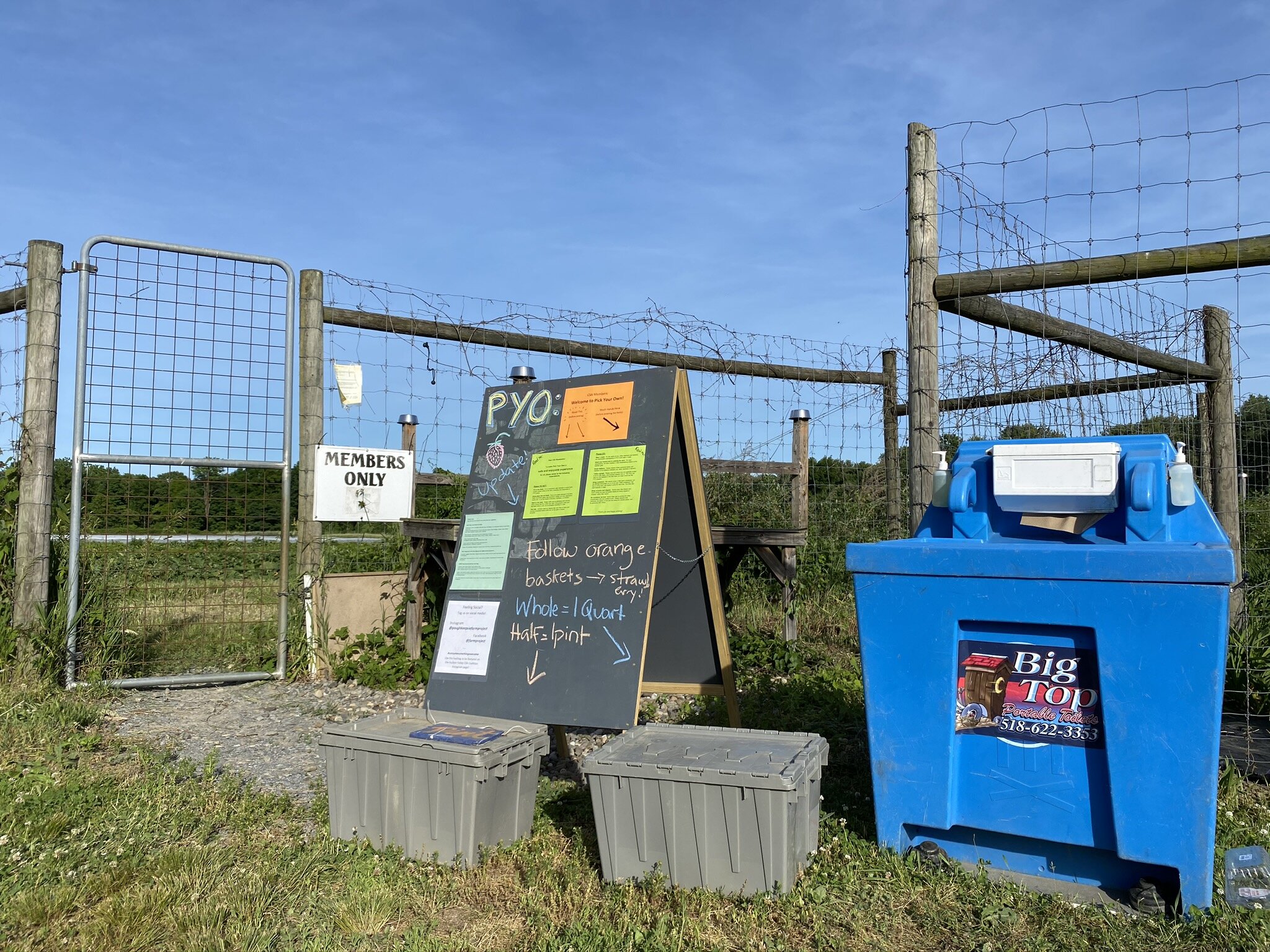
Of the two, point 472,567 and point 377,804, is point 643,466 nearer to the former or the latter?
point 472,567

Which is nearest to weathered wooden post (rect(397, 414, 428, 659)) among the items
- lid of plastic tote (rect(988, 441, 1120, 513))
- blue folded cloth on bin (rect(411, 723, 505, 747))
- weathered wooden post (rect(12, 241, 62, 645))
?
weathered wooden post (rect(12, 241, 62, 645))

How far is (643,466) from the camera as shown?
12.7 ft

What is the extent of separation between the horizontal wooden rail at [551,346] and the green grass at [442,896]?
3272 millimetres

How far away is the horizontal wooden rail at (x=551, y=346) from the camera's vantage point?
6.15 meters

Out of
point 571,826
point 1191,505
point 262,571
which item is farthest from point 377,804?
point 262,571

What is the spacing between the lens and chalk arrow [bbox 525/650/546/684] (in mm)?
3744

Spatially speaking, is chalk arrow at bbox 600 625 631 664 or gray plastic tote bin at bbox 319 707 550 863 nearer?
gray plastic tote bin at bbox 319 707 550 863

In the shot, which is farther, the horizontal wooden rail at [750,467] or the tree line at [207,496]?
the horizontal wooden rail at [750,467]

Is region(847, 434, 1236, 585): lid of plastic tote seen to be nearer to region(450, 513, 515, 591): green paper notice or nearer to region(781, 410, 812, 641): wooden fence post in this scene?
region(450, 513, 515, 591): green paper notice

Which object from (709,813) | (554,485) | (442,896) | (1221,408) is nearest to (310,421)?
(554,485)

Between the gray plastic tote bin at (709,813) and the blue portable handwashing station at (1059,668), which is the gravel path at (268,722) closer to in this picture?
the gray plastic tote bin at (709,813)

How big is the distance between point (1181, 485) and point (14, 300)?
639 cm

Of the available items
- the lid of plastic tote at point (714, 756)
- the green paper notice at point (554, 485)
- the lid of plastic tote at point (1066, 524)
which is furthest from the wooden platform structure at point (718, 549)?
the lid of plastic tote at point (1066, 524)

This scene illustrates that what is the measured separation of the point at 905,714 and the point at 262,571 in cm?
463
